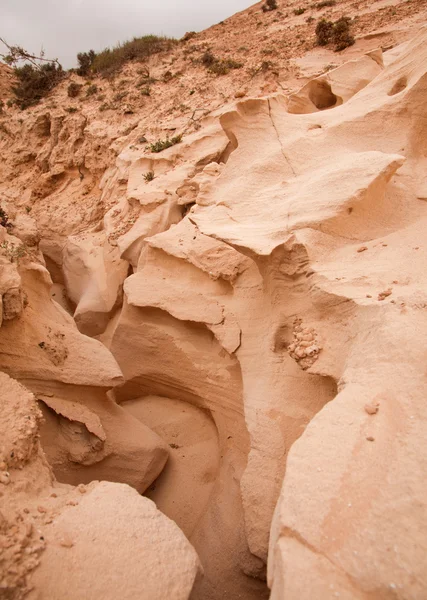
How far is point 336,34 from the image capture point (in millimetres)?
8289

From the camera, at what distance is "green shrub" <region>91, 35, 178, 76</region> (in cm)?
1119

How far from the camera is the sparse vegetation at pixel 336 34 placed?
26.6 ft

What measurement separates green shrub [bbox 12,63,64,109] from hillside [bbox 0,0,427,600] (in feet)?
19.6

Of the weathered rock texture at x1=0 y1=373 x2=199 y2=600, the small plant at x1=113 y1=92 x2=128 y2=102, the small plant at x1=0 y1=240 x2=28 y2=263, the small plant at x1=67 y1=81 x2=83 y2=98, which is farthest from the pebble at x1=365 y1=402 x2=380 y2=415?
the small plant at x1=67 y1=81 x2=83 y2=98

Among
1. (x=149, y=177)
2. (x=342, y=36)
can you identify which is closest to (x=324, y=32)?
(x=342, y=36)

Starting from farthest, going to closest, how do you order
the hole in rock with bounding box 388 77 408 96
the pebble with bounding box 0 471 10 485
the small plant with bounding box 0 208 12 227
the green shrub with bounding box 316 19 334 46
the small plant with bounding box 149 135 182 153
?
the green shrub with bounding box 316 19 334 46 → the small plant with bounding box 149 135 182 153 → the small plant with bounding box 0 208 12 227 → the hole in rock with bounding box 388 77 408 96 → the pebble with bounding box 0 471 10 485

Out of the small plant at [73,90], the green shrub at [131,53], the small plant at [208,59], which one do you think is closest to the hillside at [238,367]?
the small plant at [208,59]

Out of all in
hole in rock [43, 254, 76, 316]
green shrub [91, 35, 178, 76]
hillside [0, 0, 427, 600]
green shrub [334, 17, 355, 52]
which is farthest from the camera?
green shrub [91, 35, 178, 76]

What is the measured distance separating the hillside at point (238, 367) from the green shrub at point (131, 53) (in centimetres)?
548

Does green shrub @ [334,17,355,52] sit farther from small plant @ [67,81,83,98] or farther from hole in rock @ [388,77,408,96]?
small plant @ [67,81,83,98]

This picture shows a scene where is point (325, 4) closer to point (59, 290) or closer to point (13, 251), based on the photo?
point (59, 290)

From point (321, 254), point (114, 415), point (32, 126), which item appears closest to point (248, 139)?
point (321, 254)

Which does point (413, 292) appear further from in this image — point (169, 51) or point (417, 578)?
point (169, 51)

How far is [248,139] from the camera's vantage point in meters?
4.71
